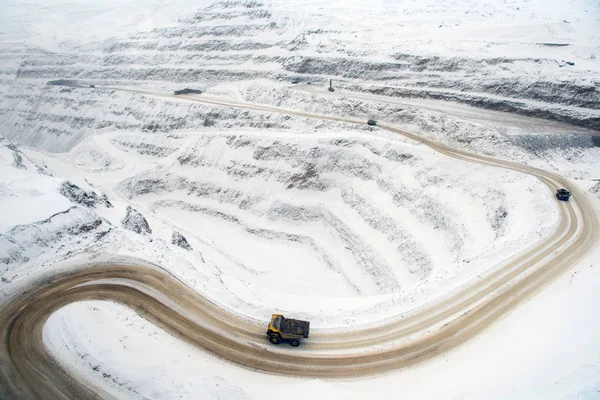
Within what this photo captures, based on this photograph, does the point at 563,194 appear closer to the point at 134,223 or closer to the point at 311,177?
the point at 311,177

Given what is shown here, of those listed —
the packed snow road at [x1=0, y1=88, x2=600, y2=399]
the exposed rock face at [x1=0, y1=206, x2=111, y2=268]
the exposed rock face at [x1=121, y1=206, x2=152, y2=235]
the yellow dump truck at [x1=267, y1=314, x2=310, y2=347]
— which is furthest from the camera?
the exposed rock face at [x1=121, y1=206, x2=152, y2=235]

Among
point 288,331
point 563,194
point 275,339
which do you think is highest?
point 563,194

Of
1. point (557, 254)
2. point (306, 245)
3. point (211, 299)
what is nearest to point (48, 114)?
point (306, 245)

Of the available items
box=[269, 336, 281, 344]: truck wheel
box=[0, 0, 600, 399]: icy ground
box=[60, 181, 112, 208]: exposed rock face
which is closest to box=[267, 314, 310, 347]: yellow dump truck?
box=[269, 336, 281, 344]: truck wheel

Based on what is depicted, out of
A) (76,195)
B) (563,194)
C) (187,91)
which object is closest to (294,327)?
(76,195)

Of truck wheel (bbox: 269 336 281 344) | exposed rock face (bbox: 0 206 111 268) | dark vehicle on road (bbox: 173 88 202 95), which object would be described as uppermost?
dark vehicle on road (bbox: 173 88 202 95)

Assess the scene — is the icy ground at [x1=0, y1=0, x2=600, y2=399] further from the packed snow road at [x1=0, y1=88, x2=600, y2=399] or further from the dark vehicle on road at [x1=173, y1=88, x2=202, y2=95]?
the dark vehicle on road at [x1=173, y1=88, x2=202, y2=95]
